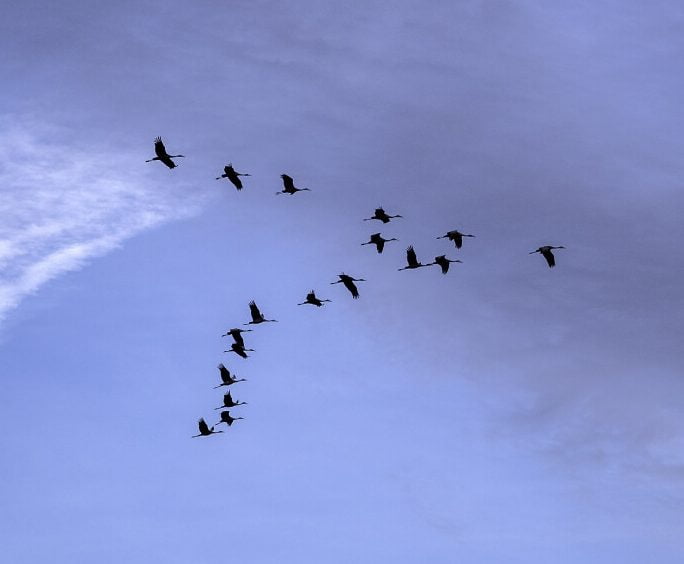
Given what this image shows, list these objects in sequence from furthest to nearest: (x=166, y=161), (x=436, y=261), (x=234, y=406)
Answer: (x=234, y=406) < (x=436, y=261) < (x=166, y=161)

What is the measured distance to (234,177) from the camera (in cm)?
9769

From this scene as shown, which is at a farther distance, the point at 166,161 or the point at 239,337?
the point at 239,337

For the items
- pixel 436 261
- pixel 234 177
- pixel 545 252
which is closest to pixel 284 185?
pixel 234 177

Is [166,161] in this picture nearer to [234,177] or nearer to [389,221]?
[234,177]

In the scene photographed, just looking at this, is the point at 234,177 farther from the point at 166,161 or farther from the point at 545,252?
the point at 545,252

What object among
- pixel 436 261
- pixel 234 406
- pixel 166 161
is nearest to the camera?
pixel 166 161

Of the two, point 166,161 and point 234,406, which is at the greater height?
point 166,161

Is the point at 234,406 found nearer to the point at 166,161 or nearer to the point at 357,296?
the point at 357,296

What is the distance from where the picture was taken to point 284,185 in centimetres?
10175

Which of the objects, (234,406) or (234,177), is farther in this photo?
(234,406)

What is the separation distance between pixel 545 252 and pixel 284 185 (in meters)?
19.3

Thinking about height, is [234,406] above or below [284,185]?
below

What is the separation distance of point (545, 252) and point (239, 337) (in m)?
24.1

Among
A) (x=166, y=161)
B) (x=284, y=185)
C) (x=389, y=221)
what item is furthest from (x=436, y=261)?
(x=166, y=161)
